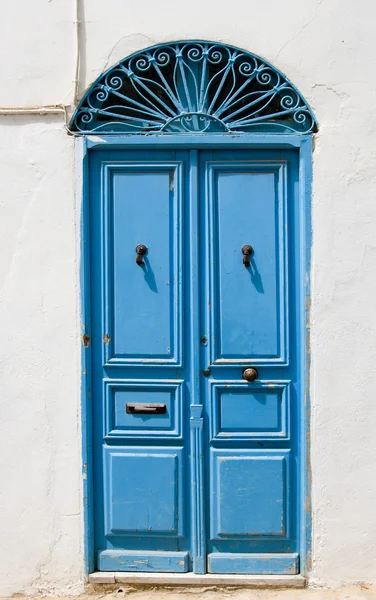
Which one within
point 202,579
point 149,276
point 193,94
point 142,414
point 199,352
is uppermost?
point 193,94

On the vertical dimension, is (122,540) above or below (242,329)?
below

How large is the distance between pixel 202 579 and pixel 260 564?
323 millimetres

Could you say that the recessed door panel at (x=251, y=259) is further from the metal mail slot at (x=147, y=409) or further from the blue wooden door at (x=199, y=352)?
the metal mail slot at (x=147, y=409)

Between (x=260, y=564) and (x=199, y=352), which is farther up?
(x=199, y=352)

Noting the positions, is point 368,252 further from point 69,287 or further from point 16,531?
point 16,531

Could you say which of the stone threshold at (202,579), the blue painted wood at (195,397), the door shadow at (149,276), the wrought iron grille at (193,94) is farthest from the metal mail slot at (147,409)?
the wrought iron grille at (193,94)

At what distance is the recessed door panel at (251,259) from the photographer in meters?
3.34

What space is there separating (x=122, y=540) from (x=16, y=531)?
1.88 ft

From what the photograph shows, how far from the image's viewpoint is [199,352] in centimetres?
336

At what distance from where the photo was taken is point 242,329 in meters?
3.36


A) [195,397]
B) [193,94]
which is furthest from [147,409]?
[193,94]

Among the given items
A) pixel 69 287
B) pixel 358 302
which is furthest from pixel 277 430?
pixel 69 287

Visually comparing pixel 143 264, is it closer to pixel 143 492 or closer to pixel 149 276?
pixel 149 276

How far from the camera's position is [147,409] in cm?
336
